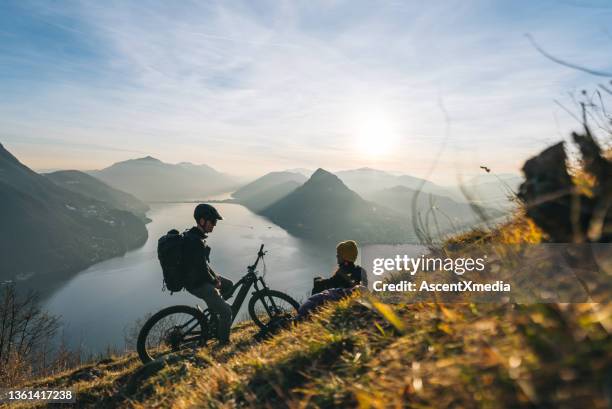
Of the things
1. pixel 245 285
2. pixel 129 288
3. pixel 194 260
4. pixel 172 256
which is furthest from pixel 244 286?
pixel 129 288

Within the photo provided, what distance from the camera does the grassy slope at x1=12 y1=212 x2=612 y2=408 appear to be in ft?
4.72

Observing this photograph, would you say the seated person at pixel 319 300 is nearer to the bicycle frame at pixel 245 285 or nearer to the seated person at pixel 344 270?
the seated person at pixel 344 270

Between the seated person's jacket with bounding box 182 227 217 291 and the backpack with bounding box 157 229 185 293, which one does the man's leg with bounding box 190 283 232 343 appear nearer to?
the seated person's jacket with bounding box 182 227 217 291

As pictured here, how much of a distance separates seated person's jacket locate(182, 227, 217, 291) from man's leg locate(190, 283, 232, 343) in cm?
18

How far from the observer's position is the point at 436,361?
80.7 inches

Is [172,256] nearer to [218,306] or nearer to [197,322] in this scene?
[218,306]

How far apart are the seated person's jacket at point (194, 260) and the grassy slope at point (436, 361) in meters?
3.75

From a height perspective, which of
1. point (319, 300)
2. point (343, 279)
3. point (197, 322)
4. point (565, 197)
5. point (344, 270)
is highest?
point (565, 197)

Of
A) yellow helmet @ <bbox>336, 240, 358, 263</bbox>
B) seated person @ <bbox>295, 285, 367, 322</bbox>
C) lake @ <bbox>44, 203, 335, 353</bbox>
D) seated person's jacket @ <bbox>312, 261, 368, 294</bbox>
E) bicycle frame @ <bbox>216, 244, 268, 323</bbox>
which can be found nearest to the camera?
seated person @ <bbox>295, 285, 367, 322</bbox>

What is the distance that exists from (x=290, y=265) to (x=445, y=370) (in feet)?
533

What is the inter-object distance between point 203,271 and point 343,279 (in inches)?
124

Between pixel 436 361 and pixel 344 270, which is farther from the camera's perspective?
pixel 344 270

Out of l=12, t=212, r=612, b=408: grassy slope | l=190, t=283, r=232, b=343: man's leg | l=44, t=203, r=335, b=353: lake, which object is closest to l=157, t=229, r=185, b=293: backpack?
l=190, t=283, r=232, b=343: man's leg

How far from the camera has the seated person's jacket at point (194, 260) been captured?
7.59 m
